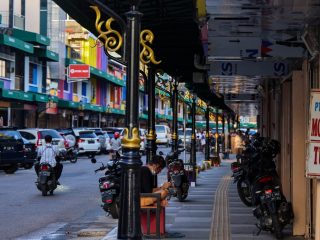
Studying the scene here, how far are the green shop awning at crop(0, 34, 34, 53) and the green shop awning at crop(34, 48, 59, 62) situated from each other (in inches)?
75.3

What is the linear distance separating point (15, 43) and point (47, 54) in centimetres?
582

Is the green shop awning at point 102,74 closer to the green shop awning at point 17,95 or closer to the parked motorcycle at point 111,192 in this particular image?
the green shop awning at point 17,95

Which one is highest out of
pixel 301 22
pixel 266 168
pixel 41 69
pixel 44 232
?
pixel 41 69

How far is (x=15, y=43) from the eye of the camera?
138ft

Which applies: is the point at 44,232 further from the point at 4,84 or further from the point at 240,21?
the point at 4,84

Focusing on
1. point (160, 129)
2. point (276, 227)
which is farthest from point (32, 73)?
point (276, 227)

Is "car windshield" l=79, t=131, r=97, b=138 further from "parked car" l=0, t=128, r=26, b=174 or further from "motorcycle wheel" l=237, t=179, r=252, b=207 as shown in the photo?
"motorcycle wheel" l=237, t=179, r=252, b=207

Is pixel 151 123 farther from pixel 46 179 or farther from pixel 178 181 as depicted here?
pixel 46 179

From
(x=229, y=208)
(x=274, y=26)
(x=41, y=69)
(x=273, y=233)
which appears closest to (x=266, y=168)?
(x=229, y=208)

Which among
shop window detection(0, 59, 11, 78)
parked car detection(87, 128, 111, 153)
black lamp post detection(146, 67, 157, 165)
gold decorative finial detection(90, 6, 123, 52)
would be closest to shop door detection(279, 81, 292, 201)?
black lamp post detection(146, 67, 157, 165)

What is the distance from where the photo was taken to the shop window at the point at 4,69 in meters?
42.3

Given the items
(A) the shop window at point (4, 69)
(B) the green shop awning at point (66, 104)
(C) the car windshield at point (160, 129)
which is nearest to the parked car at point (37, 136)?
(A) the shop window at point (4, 69)

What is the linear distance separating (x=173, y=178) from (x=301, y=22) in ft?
23.7

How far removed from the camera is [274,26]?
908cm
